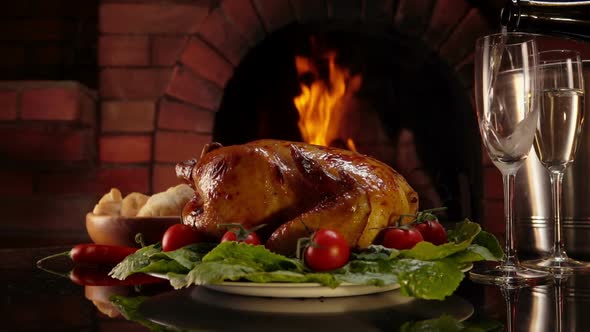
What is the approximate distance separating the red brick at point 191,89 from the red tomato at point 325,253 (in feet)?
5.52

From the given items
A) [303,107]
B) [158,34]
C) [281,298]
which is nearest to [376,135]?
[303,107]

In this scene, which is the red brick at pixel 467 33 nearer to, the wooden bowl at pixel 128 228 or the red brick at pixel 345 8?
the red brick at pixel 345 8

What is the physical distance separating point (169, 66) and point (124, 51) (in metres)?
0.15

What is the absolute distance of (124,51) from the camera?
2291mm

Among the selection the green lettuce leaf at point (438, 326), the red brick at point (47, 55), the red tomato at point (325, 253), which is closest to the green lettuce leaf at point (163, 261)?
the red tomato at point (325, 253)

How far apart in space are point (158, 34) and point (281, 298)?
1773 millimetres

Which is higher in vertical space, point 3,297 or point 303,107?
point 303,107

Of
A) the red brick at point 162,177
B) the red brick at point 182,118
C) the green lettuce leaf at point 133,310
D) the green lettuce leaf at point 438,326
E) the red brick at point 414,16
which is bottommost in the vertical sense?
the green lettuce leaf at point 133,310

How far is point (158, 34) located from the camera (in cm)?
229

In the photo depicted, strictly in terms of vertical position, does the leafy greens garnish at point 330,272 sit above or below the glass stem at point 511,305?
A: above

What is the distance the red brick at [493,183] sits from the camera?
222 cm

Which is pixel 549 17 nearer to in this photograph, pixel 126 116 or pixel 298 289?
pixel 298 289

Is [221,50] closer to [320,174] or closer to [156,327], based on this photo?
[320,174]

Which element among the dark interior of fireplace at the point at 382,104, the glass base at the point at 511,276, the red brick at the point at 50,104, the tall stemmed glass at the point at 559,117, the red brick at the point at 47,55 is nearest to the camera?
the glass base at the point at 511,276
